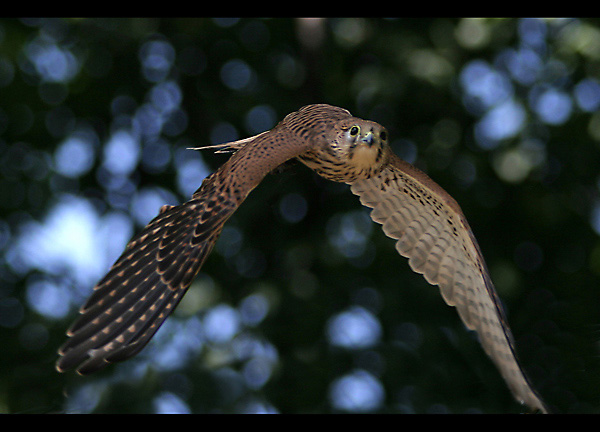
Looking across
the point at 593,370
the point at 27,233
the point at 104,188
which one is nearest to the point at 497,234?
the point at 593,370

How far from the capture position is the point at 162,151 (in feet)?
20.9

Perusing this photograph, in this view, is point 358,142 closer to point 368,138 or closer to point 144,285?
point 368,138

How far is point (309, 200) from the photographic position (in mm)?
6289

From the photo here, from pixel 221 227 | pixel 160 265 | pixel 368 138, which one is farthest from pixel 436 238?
pixel 160 265

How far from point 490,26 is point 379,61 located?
40.3 inches

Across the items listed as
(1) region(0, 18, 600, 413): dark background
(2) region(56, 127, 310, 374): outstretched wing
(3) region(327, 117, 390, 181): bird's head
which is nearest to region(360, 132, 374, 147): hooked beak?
(3) region(327, 117, 390, 181): bird's head

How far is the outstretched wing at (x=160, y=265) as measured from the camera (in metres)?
2.54

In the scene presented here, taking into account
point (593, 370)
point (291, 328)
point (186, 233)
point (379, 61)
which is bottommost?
point (593, 370)

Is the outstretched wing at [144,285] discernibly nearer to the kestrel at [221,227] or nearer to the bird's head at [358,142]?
the kestrel at [221,227]

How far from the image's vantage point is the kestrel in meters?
2.61

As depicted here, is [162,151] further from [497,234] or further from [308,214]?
[497,234]

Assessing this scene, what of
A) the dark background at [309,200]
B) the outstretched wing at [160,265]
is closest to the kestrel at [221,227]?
the outstretched wing at [160,265]

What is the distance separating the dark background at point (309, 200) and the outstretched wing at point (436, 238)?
1874 millimetres

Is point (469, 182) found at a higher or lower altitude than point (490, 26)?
lower
